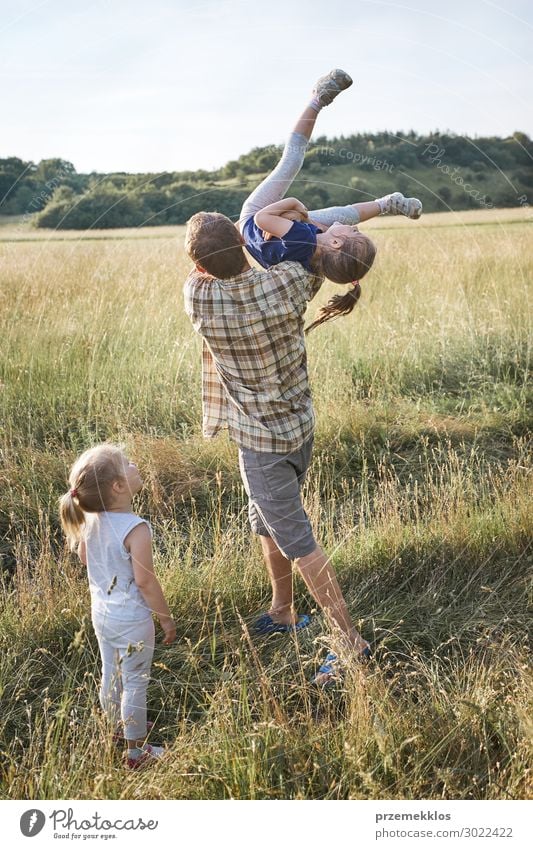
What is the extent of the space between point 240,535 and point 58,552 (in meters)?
0.86

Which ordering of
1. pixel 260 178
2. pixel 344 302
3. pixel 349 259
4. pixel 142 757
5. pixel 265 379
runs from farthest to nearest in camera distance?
1. pixel 260 178
2. pixel 265 379
3. pixel 344 302
4. pixel 142 757
5. pixel 349 259

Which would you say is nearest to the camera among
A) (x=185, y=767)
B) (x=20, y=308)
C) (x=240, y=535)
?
(x=185, y=767)

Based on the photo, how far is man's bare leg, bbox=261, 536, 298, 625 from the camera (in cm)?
311

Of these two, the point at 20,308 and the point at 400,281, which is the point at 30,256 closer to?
the point at 20,308

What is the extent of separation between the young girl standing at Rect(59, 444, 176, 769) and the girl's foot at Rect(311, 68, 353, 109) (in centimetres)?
135

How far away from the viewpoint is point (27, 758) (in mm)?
2572

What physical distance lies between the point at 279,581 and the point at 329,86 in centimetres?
182

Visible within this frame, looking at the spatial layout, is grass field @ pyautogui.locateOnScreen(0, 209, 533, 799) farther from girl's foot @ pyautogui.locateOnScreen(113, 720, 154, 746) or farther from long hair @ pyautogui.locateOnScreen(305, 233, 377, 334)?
long hair @ pyautogui.locateOnScreen(305, 233, 377, 334)

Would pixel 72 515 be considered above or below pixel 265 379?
Answer: below

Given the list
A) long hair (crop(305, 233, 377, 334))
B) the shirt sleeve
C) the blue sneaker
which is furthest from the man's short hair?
the blue sneaker

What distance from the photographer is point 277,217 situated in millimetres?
2471

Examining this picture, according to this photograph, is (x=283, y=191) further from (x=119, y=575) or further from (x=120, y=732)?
(x=120, y=732)

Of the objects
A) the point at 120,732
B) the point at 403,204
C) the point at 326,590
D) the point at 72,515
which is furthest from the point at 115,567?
the point at 403,204

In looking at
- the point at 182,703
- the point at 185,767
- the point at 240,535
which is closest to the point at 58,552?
the point at 240,535
